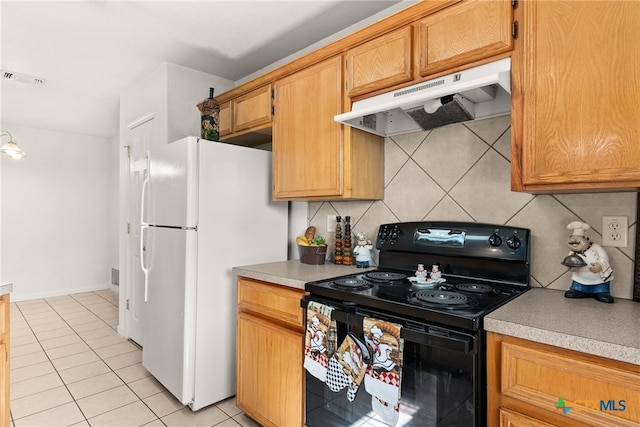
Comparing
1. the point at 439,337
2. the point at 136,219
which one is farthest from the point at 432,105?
the point at 136,219

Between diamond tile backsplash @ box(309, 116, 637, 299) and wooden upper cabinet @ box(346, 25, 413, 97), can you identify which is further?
wooden upper cabinet @ box(346, 25, 413, 97)

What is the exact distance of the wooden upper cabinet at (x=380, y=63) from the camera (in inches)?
64.7

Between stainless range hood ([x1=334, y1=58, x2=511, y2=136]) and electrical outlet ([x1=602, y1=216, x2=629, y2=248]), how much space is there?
0.61 metres

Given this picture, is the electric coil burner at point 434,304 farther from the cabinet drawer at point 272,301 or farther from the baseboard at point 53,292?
the baseboard at point 53,292

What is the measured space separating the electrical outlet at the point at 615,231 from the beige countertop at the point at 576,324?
0.70ft

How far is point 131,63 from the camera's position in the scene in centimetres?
287

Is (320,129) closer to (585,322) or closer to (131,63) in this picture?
(585,322)

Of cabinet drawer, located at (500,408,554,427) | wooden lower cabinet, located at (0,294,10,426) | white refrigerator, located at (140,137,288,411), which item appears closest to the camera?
cabinet drawer, located at (500,408,554,427)

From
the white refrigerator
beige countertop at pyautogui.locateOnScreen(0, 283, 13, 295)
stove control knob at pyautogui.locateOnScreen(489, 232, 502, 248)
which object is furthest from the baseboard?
stove control knob at pyautogui.locateOnScreen(489, 232, 502, 248)

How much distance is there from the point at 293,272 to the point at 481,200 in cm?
102

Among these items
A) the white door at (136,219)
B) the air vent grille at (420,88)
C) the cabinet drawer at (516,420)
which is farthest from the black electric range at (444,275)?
the white door at (136,219)

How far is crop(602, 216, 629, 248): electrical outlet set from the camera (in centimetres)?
133

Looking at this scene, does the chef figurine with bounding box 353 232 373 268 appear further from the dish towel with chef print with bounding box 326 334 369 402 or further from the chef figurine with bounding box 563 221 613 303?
the chef figurine with bounding box 563 221 613 303

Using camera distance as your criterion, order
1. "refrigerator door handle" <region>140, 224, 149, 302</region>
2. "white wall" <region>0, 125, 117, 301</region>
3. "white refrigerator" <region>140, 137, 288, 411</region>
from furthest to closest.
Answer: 1. "white wall" <region>0, 125, 117, 301</region>
2. "refrigerator door handle" <region>140, 224, 149, 302</region>
3. "white refrigerator" <region>140, 137, 288, 411</region>
